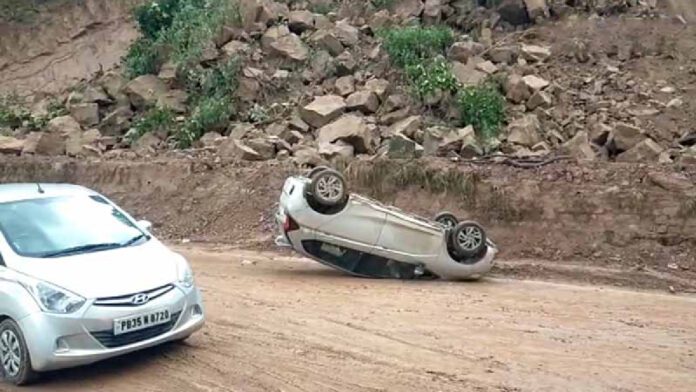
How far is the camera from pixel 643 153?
47.2ft

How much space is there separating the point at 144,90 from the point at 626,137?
38.0ft

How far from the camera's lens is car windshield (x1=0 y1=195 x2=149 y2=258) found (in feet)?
23.7

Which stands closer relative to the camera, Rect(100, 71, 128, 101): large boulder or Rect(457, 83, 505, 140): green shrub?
Rect(457, 83, 505, 140): green shrub

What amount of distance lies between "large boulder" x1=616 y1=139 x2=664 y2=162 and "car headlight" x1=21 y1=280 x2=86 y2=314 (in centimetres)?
1057

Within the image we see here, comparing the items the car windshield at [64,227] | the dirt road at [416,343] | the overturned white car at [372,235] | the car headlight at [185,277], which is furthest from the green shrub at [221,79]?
the car headlight at [185,277]

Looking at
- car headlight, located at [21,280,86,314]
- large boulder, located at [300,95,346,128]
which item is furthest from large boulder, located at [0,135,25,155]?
car headlight, located at [21,280,86,314]

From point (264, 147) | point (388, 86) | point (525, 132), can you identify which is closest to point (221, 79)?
point (264, 147)

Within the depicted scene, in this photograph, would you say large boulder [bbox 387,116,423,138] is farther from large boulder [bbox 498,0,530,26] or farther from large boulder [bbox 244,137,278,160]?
large boulder [bbox 498,0,530,26]

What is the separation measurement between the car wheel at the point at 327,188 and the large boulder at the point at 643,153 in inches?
232

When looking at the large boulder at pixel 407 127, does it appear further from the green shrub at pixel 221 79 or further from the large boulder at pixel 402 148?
the green shrub at pixel 221 79

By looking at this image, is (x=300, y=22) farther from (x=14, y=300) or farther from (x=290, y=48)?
(x=14, y=300)

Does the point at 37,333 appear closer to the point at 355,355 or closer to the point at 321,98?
the point at 355,355

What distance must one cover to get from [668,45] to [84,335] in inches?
646

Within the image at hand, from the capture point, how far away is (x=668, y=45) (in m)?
19.2
